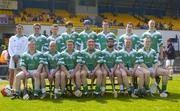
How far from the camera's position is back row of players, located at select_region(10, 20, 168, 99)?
436 inches

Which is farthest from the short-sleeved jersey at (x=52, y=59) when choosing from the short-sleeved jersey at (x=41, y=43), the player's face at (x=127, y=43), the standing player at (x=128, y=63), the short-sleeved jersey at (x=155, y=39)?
the short-sleeved jersey at (x=155, y=39)

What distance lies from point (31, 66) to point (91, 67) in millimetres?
1684

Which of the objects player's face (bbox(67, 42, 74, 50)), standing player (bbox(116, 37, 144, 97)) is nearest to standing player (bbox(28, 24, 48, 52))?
player's face (bbox(67, 42, 74, 50))

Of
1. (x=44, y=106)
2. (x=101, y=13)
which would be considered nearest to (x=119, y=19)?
(x=101, y=13)

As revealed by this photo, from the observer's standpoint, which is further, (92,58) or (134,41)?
(134,41)

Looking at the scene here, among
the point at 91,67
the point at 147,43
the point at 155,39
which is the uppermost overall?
the point at 155,39

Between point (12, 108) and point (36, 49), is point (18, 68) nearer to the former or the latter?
point (36, 49)

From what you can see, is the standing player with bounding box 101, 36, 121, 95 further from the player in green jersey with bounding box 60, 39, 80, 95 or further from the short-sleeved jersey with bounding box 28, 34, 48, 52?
the short-sleeved jersey with bounding box 28, 34, 48, 52

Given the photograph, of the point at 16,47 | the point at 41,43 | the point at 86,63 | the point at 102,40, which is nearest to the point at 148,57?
the point at 102,40

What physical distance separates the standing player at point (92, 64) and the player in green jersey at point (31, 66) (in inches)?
47.9

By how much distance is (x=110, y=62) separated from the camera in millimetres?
Answer: 11641

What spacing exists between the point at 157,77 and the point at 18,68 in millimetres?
4041

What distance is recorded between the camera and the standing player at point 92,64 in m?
11.2

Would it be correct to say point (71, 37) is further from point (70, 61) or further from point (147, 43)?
point (147, 43)
